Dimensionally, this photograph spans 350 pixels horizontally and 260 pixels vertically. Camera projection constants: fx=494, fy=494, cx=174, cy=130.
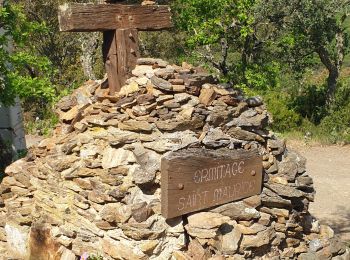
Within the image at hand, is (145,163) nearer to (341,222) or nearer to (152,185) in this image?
(152,185)

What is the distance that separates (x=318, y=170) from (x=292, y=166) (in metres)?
7.86

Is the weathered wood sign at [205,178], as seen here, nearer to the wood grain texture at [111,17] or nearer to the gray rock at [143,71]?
the gray rock at [143,71]

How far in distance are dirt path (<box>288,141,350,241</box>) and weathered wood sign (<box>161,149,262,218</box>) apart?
392 centimetres

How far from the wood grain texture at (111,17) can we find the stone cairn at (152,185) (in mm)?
472

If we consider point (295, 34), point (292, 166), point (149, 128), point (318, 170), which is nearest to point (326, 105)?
point (295, 34)

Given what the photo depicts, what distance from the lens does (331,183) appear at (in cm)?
1201

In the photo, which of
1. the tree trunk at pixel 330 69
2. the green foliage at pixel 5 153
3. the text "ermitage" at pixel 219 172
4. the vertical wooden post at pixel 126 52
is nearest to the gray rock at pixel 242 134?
the text "ermitage" at pixel 219 172

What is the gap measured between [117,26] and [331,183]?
8274mm

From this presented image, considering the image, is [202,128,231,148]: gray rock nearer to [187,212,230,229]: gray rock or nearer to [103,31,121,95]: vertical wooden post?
[187,212,230,229]: gray rock

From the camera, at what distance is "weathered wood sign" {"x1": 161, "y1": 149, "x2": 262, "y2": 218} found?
484cm

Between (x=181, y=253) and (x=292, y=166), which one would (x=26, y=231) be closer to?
(x=181, y=253)

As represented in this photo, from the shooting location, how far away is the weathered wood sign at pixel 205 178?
484cm

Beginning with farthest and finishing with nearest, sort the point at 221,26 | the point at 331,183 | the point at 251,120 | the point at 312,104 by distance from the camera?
1. the point at 312,104
2. the point at 221,26
3. the point at 331,183
4. the point at 251,120

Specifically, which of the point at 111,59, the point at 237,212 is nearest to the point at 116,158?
the point at 111,59
